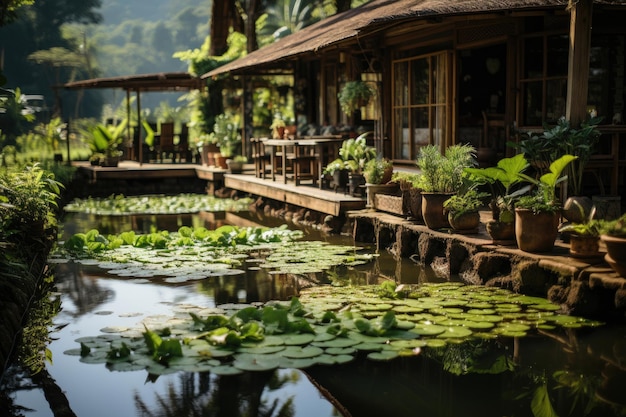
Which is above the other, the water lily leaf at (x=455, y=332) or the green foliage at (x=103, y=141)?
the green foliage at (x=103, y=141)

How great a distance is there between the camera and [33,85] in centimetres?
4938

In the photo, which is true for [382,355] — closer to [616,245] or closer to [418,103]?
[616,245]

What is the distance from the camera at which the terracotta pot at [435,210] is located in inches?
356

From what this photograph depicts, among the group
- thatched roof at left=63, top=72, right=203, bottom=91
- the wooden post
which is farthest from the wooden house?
thatched roof at left=63, top=72, right=203, bottom=91

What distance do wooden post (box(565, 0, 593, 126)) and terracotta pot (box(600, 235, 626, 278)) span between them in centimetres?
195

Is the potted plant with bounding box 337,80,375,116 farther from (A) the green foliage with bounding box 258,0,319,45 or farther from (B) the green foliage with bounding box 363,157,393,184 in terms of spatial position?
(A) the green foliage with bounding box 258,0,319,45

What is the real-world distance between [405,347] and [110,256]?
4.82 m

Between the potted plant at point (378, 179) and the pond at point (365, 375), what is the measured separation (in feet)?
12.0

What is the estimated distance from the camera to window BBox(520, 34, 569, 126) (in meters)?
10.3

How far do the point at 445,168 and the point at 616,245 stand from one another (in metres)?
3.04

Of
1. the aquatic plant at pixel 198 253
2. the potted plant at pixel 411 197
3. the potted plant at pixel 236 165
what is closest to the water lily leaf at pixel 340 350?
the aquatic plant at pixel 198 253

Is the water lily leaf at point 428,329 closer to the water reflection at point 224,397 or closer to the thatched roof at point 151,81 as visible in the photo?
the water reflection at point 224,397

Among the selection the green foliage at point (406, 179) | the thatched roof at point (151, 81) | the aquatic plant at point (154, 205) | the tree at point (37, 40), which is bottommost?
the aquatic plant at point (154, 205)

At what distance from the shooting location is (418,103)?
1277cm
